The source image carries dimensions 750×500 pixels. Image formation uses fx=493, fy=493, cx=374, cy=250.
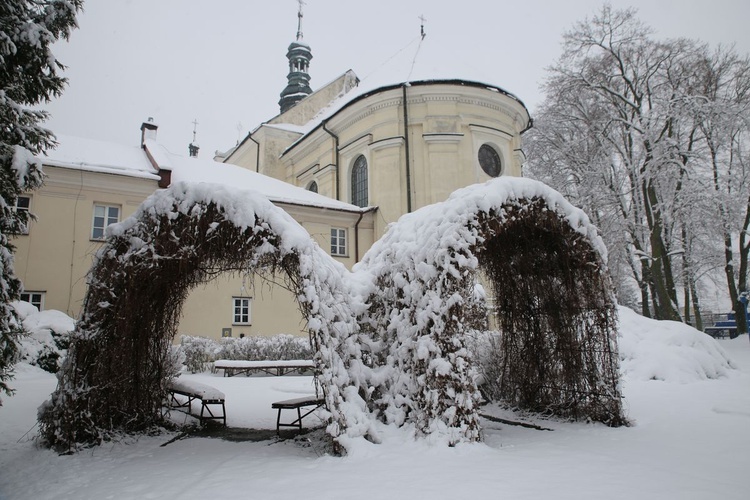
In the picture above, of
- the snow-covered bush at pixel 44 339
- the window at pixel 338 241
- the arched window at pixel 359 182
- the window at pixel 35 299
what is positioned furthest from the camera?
the arched window at pixel 359 182

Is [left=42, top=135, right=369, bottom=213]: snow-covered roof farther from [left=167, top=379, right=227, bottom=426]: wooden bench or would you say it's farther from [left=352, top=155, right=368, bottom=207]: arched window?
[left=167, top=379, right=227, bottom=426]: wooden bench

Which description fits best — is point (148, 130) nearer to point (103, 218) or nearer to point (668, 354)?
point (103, 218)

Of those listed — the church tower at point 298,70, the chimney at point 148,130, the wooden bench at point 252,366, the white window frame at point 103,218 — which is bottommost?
the wooden bench at point 252,366

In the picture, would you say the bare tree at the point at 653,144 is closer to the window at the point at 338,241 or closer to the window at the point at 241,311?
the window at the point at 338,241

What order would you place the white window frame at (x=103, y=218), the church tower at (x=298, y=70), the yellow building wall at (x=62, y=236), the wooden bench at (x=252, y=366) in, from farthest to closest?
the church tower at (x=298, y=70)
the white window frame at (x=103, y=218)
the yellow building wall at (x=62, y=236)
the wooden bench at (x=252, y=366)

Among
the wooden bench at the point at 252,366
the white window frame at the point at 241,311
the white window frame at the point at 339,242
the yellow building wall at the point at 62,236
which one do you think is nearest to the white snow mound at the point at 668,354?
the wooden bench at the point at 252,366

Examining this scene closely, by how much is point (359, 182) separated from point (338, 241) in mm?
3906

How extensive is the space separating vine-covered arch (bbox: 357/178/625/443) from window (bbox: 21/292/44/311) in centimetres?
1291

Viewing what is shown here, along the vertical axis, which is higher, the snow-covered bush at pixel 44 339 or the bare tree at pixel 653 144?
the bare tree at pixel 653 144

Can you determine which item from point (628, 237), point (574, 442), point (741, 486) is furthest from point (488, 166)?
point (741, 486)

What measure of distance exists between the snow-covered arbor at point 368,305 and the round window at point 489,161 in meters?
16.1

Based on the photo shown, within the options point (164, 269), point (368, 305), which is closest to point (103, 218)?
point (164, 269)

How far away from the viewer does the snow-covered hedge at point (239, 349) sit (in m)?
16.3

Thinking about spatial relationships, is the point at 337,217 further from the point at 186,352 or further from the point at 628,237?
the point at 628,237
